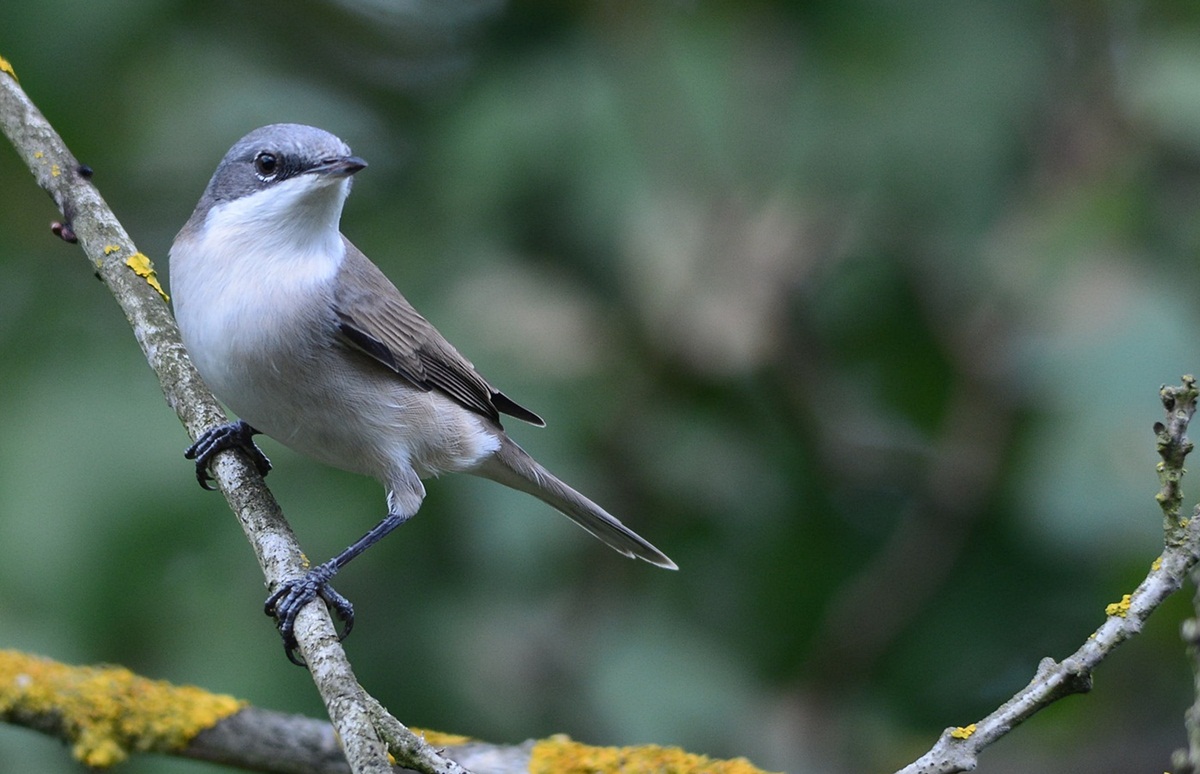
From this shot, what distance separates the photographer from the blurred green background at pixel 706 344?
3.99 meters

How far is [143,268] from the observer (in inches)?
143

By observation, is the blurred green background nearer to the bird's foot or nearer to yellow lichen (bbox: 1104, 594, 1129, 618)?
the bird's foot

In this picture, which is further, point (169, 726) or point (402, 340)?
point (402, 340)

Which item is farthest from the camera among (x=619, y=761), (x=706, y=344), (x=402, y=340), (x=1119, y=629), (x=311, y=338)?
(x=706, y=344)

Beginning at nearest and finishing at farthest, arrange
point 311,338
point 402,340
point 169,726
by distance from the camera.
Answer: point 169,726, point 311,338, point 402,340

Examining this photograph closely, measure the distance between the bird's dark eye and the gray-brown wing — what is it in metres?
0.37

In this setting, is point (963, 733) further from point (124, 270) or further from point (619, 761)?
point (124, 270)

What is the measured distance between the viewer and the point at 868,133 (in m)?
4.27

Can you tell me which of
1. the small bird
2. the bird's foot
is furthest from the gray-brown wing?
the bird's foot

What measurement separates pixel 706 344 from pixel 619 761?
1906 mm

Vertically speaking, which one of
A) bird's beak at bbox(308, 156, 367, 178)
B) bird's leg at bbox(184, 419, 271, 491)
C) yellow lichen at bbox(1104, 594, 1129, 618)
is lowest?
yellow lichen at bbox(1104, 594, 1129, 618)

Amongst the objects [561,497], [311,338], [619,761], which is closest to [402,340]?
[311,338]

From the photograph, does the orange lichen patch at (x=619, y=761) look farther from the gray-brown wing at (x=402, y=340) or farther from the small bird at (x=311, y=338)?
the gray-brown wing at (x=402, y=340)

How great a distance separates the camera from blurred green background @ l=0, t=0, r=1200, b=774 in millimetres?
3986
